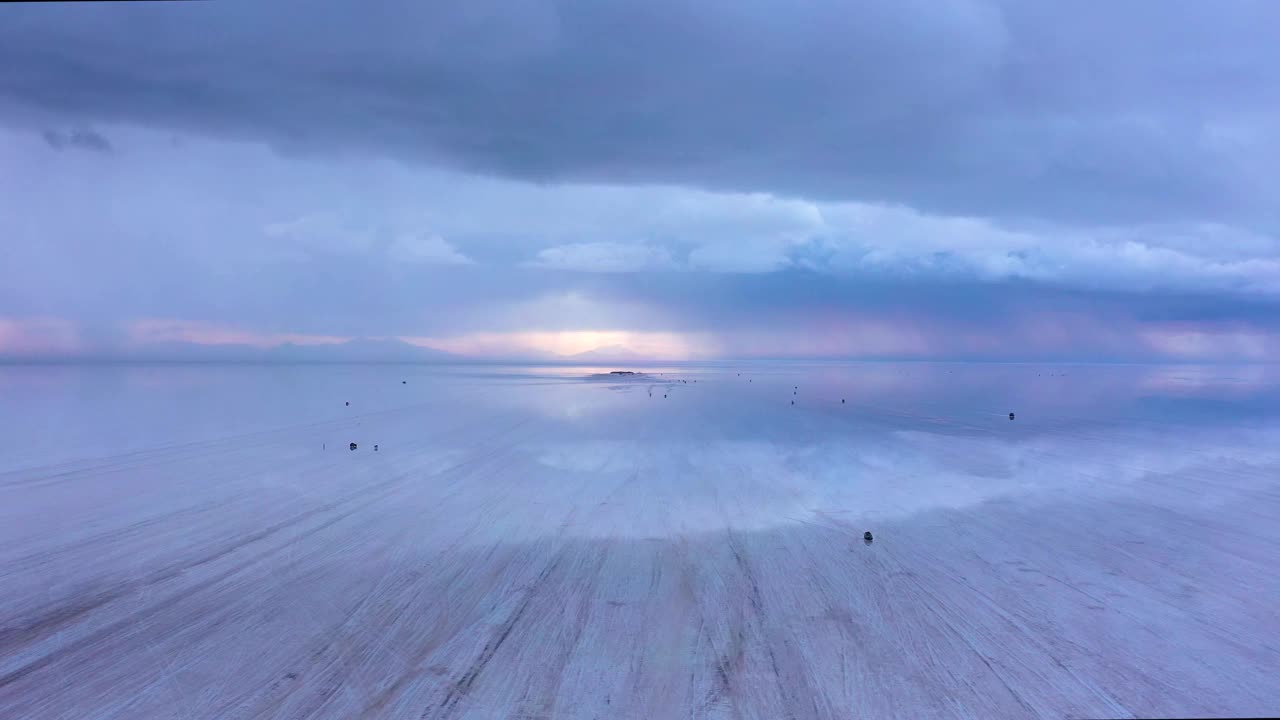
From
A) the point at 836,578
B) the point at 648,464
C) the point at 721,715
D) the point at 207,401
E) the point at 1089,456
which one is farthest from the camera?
the point at 207,401

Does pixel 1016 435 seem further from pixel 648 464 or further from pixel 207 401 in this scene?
pixel 207 401

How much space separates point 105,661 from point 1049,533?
638 inches

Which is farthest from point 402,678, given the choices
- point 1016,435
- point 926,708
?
point 1016,435

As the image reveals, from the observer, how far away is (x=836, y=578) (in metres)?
10.2

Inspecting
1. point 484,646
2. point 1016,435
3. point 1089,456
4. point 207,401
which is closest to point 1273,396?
point 1016,435

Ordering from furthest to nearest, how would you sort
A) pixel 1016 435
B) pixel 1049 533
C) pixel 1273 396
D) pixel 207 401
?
pixel 1273 396
pixel 207 401
pixel 1016 435
pixel 1049 533

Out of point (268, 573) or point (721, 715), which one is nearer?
point (721, 715)

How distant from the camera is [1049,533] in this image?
1293cm

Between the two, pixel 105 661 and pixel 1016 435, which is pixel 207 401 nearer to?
pixel 105 661

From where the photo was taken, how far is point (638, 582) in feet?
33.0

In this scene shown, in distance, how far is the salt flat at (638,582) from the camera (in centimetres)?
701

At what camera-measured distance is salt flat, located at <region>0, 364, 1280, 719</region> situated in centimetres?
701

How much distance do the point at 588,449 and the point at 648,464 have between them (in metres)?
3.75

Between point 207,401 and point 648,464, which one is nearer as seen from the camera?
point 648,464
